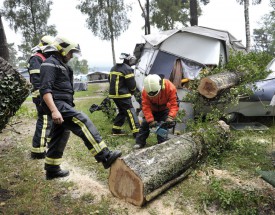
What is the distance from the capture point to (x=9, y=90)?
4246 mm

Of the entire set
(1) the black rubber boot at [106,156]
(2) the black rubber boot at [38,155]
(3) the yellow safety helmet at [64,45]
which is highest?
(3) the yellow safety helmet at [64,45]

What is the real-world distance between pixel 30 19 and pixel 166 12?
43.3 feet

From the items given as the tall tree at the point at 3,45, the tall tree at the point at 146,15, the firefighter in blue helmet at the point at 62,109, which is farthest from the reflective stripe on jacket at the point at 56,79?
the tall tree at the point at 146,15

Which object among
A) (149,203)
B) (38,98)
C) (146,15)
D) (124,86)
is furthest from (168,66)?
(146,15)

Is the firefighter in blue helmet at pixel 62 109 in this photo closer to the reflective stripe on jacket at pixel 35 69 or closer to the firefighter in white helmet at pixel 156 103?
the reflective stripe on jacket at pixel 35 69

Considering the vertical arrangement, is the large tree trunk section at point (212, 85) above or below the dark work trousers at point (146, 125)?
above

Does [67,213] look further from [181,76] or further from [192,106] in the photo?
[181,76]

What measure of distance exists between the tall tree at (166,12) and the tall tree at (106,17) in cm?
231

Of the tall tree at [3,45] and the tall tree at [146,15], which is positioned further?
the tall tree at [146,15]

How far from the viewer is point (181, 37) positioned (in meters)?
8.25

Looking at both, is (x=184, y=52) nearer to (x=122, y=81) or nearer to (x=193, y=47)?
(x=193, y=47)

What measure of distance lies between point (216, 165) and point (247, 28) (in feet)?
40.4

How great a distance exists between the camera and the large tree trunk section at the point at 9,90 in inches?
161

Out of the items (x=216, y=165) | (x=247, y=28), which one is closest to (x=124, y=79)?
(x=216, y=165)
